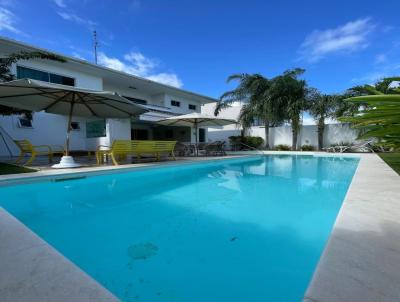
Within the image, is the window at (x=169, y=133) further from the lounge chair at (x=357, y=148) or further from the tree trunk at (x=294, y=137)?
the lounge chair at (x=357, y=148)

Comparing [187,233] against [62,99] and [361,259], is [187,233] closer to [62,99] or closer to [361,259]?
[361,259]

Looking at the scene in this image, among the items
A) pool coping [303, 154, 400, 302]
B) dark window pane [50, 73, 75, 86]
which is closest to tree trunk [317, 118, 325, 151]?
pool coping [303, 154, 400, 302]

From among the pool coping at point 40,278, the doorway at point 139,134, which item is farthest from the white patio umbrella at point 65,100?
the doorway at point 139,134

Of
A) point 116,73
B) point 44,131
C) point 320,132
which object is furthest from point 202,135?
point 44,131

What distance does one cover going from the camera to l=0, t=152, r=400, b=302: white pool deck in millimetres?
1605

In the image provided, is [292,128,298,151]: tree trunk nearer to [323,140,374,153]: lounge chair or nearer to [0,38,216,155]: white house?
[323,140,374,153]: lounge chair

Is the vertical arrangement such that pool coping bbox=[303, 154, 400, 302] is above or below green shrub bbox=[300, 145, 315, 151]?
below

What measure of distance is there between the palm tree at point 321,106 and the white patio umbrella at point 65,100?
14.3 metres

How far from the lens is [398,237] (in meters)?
2.49

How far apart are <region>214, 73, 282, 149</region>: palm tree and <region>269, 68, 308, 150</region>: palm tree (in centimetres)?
64

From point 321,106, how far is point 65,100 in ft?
56.8

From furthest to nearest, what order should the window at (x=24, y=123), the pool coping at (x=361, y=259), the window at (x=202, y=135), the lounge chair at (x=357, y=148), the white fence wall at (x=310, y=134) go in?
the window at (x=202, y=135)
the white fence wall at (x=310, y=134)
the lounge chair at (x=357, y=148)
the window at (x=24, y=123)
the pool coping at (x=361, y=259)

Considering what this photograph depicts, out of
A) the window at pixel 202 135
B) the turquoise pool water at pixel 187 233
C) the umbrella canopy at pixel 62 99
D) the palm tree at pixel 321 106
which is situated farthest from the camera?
the window at pixel 202 135

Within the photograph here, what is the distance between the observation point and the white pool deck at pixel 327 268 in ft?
5.27
